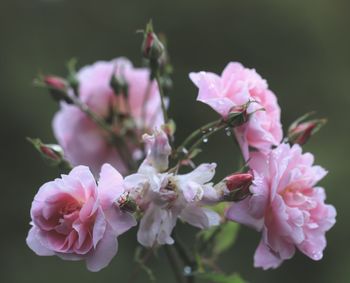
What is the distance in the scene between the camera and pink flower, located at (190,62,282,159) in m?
0.77

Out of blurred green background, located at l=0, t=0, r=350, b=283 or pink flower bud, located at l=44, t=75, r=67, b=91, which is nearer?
pink flower bud, located at l=44, t=75, r=67, b=91

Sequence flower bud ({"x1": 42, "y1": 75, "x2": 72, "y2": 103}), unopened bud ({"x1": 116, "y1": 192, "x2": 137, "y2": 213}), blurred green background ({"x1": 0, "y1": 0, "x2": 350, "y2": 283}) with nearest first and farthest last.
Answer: unopened bud ({"x1": 116, "y1": 192, "x2": 137, "y2": 213}), flower bud ({"x1": 42, "y1": 75, "x2": 72, "y2": 103}), blurred green background ({"x1": 0, "y1": 0, "x2": 350, "y2": 283})

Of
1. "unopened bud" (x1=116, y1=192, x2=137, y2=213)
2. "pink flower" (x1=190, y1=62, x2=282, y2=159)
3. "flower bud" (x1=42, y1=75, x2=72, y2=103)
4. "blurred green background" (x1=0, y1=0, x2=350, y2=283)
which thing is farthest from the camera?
"blurred green background" (x1=0, y1=0, x2=350, y2=283)

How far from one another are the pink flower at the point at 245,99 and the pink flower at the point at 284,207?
0.08ft

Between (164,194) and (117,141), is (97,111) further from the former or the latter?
(164,194)

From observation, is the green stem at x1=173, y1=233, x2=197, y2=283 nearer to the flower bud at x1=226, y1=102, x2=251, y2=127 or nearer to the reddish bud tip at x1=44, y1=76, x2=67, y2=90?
the flower bud at x1=226, y1=102, x2=251, y2=127

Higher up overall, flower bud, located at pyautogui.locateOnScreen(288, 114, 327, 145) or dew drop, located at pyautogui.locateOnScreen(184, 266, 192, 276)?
flower bud, located at pyautogui.locateOnScreen(288, 114, 327, 145)

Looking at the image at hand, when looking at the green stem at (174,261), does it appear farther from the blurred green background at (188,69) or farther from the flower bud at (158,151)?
the blurred green background at (188,69)

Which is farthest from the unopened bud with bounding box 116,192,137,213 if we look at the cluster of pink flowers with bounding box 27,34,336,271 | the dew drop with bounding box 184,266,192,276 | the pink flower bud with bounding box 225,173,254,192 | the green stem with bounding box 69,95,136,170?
the green stem with bounding box 69,95,136,170

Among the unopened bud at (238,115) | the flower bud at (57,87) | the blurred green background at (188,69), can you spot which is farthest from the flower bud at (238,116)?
the blurred green background at (188,69)

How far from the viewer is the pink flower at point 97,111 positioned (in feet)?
3.67

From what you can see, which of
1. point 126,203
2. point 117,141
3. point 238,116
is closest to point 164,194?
point 126,203

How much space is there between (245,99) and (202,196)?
0.14 meters

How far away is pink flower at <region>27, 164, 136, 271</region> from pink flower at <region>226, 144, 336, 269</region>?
0.47 feet
